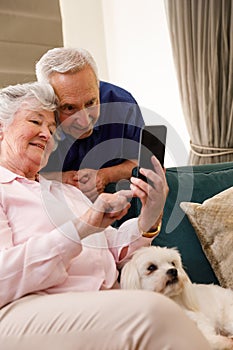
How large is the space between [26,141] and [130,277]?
465mm

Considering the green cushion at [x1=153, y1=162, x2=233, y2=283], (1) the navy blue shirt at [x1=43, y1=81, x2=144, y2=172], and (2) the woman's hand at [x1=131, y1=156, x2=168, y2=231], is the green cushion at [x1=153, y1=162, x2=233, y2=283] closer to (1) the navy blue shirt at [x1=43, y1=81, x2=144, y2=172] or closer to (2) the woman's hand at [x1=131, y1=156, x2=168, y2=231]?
(1) the navy blue shirt at [x1=43, y1=81, x2=144, y2=172]

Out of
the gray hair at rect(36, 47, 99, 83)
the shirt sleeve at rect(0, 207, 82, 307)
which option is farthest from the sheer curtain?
the shirt sleeve at rect(0, 207, 82, 307)

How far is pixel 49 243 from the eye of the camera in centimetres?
139

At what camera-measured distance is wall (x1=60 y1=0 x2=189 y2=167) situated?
3.41m

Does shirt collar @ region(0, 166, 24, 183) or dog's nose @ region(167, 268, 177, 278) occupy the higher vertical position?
shirt collar @ region(0, 166, 24, 183)

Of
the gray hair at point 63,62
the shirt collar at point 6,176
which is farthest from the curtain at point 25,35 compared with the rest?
the shirt collar at point 6,176

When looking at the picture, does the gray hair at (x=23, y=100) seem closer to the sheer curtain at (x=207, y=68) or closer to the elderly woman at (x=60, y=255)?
the elderly woman at (x=60, y=255)

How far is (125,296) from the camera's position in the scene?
1.23 meters

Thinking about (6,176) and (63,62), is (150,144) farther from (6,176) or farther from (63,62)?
(63,62)

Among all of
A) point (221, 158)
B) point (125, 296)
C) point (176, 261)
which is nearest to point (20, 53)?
point (221, 158)

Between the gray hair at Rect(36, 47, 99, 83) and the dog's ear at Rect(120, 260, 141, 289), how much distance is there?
0.64 meters

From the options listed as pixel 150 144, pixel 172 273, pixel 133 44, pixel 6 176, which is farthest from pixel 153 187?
pixel 133 44

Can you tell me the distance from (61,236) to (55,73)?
68 centimetres

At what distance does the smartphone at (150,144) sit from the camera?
4.94 ft
